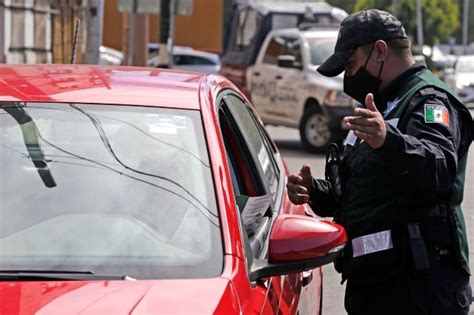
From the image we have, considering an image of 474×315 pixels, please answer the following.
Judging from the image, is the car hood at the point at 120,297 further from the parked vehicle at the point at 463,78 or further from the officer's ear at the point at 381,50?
the parked vehicle at the point at 463,78

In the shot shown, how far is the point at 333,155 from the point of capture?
423 centimetres

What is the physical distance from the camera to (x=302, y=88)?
17.7 meters

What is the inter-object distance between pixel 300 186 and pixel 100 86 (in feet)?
3.07

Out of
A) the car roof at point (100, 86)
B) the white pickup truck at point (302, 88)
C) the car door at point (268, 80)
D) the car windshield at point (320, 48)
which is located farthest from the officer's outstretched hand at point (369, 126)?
the car door at point (268, 80)

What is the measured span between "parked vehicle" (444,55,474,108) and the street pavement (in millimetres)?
8431

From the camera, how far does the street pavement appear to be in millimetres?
7461

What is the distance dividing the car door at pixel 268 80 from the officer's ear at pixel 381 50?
1431cm

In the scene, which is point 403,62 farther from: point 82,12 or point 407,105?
point 82,12

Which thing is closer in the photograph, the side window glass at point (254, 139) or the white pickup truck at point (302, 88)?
the side window glass at point (254, 139)

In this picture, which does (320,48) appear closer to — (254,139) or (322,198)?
(254,139)

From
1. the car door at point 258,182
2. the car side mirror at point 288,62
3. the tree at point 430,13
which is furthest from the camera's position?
the tree at point 430,13

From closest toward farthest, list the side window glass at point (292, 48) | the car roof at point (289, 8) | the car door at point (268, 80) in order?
the side window glass at point (292, 48) < the car door at point (268, 80) < the car roof at point (289, 8)

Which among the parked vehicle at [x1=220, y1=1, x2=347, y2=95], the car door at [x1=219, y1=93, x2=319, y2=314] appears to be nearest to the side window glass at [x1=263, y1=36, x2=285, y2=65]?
the parked vehicle at [x1=220, y1=1, x2=347, y2=95]

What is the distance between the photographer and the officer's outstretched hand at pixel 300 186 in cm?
438
